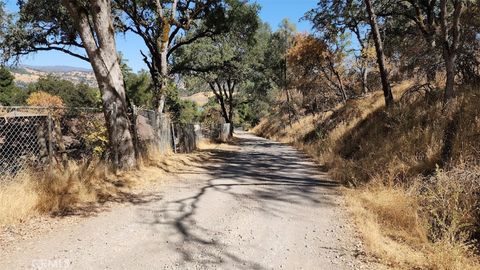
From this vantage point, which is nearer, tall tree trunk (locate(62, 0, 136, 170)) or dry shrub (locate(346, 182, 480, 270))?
dry shrub (locate(346, 182, 480, 270))

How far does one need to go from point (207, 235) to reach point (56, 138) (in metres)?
4.80

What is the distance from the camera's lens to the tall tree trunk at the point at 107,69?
29.3 ft

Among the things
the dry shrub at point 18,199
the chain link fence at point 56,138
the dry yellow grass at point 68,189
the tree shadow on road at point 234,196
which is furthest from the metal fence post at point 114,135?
the dry shrub at point 18,199

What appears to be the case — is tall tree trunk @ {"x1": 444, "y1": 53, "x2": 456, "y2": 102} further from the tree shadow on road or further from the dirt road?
the dirt road

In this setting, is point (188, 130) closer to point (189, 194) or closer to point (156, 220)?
point (189, 194)

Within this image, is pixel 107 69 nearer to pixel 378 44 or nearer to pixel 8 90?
pixel 378 44

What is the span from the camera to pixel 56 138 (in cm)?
827

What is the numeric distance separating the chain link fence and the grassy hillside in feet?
19.1

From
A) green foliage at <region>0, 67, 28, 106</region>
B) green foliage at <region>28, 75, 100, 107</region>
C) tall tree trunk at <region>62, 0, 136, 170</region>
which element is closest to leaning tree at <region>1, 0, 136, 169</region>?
tall tree trunk at <region>62, 0, 136, 170</region>

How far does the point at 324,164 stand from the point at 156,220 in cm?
791

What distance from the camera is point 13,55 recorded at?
53.0 ft

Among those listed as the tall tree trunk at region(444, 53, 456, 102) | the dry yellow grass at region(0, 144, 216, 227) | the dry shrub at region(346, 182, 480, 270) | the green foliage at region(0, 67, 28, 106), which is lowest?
the dry shrub at region(346, 182, 480, 270)

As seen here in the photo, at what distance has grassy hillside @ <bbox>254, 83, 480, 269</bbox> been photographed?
460 centimetres

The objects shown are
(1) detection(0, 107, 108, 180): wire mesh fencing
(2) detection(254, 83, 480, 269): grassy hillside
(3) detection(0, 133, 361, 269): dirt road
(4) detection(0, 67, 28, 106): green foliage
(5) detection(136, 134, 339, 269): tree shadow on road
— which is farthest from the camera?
(4) detection(0, 67, 28, 106): green foliage
